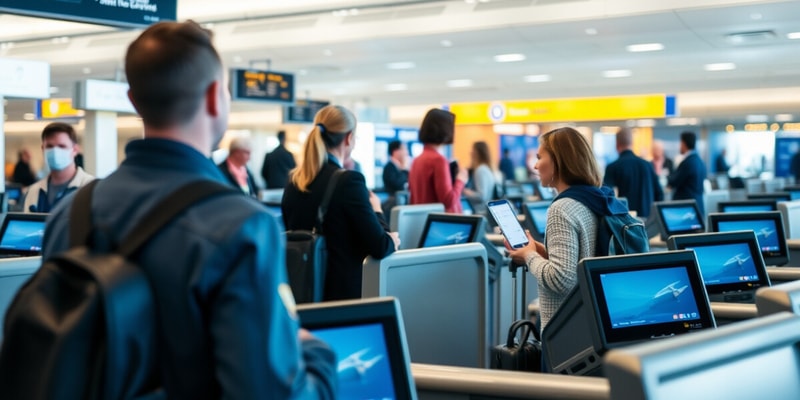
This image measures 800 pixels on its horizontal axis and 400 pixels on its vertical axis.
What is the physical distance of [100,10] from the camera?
6559 millimetres

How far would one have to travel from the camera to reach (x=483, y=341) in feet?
11.9

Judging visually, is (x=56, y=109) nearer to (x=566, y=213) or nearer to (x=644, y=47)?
(x=644, y=47)

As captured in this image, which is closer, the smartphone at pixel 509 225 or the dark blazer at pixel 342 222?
the smartphone at pixel 509 225

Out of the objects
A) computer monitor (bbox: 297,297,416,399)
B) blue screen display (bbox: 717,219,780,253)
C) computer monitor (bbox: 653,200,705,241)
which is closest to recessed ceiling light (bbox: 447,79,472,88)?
computer monitor (bbox: 653,200,705,241)

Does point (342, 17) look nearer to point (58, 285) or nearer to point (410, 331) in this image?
point (410, 331)

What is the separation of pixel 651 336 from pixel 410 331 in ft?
3.14

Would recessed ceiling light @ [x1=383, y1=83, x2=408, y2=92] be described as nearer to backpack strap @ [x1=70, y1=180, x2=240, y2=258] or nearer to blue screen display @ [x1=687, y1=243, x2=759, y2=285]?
blue screen display @ [x1=687, y1=243, x2=759, y2=285]

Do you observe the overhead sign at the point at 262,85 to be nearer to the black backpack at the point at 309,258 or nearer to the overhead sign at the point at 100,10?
the overhead sign at the point at 100,10

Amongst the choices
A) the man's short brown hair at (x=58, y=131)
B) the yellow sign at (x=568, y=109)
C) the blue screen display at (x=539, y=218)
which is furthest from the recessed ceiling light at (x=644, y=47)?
the man's short brown hair at (x=58, y=131)

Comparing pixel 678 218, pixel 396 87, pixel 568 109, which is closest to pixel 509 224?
pixel 678 218

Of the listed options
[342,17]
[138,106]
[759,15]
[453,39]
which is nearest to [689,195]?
[759,15]

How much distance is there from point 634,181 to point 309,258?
5322 mm

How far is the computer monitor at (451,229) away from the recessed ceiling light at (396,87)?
1594 centimetres

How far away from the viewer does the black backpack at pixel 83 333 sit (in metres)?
1.21
